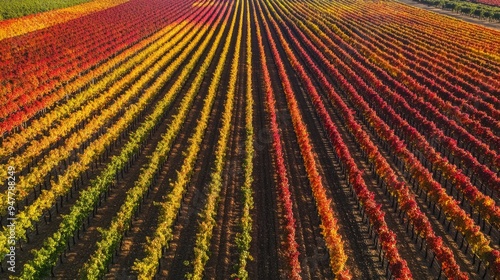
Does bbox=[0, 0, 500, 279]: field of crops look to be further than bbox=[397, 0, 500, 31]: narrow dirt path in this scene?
No

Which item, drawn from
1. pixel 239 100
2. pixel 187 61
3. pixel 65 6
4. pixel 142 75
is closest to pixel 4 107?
pixel 142 75

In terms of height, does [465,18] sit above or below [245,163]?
above

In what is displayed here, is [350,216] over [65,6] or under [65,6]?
under

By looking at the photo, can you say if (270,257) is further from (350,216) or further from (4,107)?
(4,107)

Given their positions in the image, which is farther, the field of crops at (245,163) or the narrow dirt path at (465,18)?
the narrow dirt path at (465,18)

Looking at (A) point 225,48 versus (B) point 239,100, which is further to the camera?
(A) point 225,48

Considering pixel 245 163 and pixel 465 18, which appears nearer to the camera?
pixel 245 163

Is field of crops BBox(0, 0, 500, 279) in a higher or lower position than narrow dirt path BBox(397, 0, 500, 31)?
lower

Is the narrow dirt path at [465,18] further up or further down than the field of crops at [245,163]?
further up
